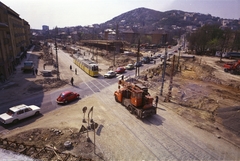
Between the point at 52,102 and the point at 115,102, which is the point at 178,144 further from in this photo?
the point at 52,102

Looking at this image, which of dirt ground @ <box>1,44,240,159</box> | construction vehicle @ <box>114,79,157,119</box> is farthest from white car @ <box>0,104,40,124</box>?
construction vehicle @ <box>114,79,157,119</box>

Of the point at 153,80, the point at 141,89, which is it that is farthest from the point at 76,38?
the point at 141,89

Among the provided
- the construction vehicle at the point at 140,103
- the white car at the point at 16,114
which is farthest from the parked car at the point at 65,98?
the construction vehicle at the point at 140,103

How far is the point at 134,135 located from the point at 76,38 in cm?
A: 15348

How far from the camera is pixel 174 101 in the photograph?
21.0 metres

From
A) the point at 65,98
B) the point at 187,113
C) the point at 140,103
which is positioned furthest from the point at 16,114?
the point at 187,113

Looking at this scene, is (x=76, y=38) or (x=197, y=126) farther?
(x=76, y=38)

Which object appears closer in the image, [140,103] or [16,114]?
[16,114]

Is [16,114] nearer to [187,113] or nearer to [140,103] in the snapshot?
[140,103]

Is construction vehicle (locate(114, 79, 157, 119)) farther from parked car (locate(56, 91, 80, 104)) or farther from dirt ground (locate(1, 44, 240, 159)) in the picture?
parked car (locate(56, 91, 80, 104))

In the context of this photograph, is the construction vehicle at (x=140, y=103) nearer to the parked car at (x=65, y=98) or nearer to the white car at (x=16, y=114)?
the parked car at (x=65, y=98)

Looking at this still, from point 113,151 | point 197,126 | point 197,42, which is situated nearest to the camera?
point 113,151

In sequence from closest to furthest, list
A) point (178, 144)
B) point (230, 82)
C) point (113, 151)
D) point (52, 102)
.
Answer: point (113, 151) < point (178, 144) < point (52, 102) < point (230, 82)

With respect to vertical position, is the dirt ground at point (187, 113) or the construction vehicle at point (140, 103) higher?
the construction vehicle at point (140, 103)
